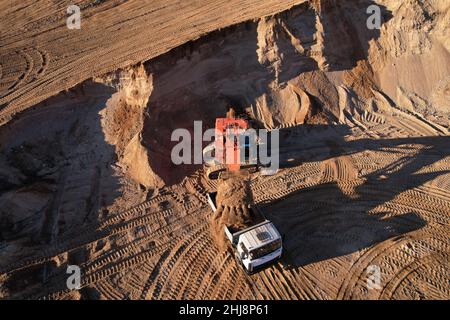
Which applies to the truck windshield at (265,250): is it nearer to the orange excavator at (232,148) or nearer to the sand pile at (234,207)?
the sand pile at (234,207)

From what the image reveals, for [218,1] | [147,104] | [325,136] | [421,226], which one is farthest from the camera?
[218,1]

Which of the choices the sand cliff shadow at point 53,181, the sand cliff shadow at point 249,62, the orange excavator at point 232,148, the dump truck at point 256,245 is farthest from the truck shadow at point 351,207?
the sand cliff shadow at point 53,181

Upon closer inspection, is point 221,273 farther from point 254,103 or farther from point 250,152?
point 254,103

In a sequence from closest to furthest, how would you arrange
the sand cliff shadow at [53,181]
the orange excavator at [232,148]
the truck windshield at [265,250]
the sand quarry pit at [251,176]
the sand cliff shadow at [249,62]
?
1. the truck windshield at [265,250]
2. the sand quarry pit at [251,176]
3. the sand cliff shadow at [53,181]
4. the orange excavator at [232,148]
5. the sand cliff shadow at [249,62]

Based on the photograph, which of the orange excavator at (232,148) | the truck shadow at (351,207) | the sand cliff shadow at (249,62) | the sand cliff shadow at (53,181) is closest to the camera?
the sand cliff shadow at (53,181)

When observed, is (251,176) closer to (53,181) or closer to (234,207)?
(234,207)
